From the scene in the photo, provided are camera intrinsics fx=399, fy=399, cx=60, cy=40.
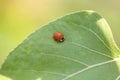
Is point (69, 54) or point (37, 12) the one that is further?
point (37, 12)

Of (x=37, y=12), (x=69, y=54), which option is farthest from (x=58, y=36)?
(x=37, y=12)

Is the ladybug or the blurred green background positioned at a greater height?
the blurred green background

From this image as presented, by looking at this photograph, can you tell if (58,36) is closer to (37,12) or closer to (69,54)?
(69,54)

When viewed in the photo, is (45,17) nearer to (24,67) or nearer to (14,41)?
(14,41)

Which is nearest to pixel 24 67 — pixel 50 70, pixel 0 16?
pixel 50 70

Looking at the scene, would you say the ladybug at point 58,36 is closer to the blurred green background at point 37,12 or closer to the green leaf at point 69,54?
the green leaf at point 69,54

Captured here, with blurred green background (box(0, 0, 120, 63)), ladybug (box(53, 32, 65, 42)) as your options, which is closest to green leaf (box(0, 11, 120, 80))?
ladybug (box(53, 32, 65, 42))

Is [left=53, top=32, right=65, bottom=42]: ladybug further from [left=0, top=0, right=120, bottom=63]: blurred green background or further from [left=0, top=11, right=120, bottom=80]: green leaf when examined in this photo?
Answer: [left=0, top=0, right=120, bottom=63]: blurred green background
